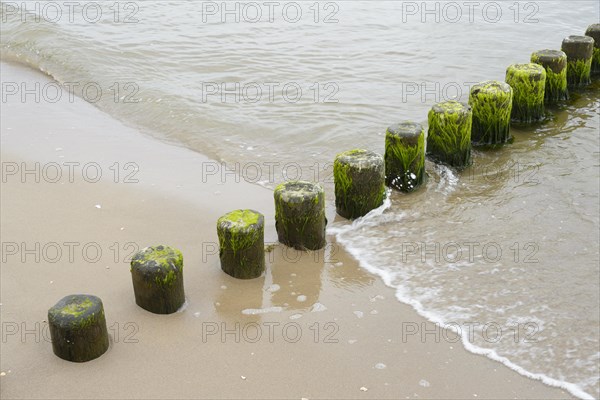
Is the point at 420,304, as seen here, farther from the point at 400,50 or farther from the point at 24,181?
the point at 400,50

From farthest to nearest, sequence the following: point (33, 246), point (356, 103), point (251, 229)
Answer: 1. point (356, 103)
2. point (33, 246)
3. point (251, 229)

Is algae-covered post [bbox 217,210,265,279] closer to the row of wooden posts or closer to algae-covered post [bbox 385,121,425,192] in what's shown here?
the row of wooden posts

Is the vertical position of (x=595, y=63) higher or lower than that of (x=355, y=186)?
higher

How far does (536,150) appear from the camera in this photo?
779 cm

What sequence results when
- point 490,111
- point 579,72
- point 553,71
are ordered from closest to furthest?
point 490,111 → point 553,71 → point 579,72

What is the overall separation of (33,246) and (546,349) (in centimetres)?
390

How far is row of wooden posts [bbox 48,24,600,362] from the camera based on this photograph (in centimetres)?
435

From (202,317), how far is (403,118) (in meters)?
4.66

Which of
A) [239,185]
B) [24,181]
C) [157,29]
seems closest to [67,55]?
[157,29]

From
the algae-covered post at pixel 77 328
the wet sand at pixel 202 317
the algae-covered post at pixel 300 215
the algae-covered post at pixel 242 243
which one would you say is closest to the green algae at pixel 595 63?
the wet sand at pixel 202 317

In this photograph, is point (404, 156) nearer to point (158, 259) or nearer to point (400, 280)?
point (400, 280)

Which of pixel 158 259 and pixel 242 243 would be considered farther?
pixel 242 243

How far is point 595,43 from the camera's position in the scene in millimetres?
9945

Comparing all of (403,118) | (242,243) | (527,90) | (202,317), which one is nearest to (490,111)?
(527,90)
